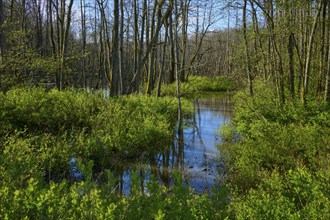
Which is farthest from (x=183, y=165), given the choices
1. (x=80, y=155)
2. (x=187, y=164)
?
(x=80, y=155)

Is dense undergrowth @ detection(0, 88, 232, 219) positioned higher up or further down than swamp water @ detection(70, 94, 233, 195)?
higher up

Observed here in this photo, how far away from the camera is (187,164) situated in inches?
296

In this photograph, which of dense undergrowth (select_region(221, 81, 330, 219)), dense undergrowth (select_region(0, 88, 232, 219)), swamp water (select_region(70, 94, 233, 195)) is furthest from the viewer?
swamp water (select_region(70, 94, 233, 195))

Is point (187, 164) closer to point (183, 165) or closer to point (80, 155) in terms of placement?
point (183, 165)

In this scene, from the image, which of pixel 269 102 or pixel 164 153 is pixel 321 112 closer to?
pixel 269 102

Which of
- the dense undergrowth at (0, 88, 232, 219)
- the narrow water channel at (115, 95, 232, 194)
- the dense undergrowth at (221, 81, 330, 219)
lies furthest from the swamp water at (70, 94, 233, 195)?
the dense undergrowth at (221, 81, 330, 219)

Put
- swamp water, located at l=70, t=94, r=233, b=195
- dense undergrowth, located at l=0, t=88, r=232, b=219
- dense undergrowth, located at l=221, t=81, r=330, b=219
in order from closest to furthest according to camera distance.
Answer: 1. dense undergrowth, located at l=0, t=88, r=232, b=219
2. dense undergrowth, located at l=221, t=81, r=330, b=219
3. swamp water, located at l=70, t=94, r=233, b=195

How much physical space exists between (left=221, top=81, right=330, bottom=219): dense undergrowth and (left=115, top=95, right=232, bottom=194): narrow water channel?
1.53 ft

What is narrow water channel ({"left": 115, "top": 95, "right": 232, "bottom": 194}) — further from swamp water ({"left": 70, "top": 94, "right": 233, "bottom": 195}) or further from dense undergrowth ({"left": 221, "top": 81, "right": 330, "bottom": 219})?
dense undergrowth ({"left": 221, "top": 81, "right": 330, "bottom": 219})

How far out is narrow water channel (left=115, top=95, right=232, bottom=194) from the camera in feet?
20.3

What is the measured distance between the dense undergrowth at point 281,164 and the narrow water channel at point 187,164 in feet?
1.53

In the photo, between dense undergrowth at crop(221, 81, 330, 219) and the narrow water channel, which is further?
the narrow water channel

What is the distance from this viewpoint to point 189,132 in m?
11.4

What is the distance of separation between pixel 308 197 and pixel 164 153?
5.16 m
